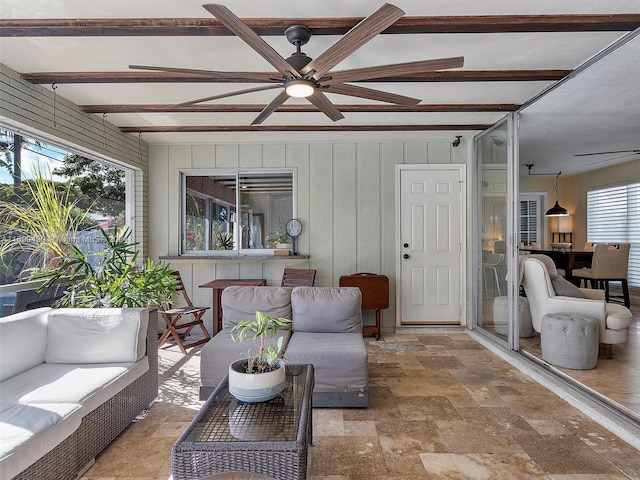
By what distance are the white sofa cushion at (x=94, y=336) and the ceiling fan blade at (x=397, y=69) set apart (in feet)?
6.64

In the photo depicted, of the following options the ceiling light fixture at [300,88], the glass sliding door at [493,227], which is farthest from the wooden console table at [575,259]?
the ceiling light fixture at [300,88]

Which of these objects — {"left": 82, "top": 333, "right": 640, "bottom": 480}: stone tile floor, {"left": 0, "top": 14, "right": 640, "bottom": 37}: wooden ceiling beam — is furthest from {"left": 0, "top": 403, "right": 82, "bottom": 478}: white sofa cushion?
{"left": 0, "top": 14, "right": 640, "bottom": 37}: wooden ceiling beam

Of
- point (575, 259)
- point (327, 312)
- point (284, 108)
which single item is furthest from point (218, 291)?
point (575, 259)

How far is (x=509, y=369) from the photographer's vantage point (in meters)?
3.25

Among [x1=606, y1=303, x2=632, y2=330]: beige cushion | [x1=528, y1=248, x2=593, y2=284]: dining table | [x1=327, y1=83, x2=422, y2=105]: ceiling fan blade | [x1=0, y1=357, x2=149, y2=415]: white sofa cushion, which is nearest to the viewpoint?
[x1=0, y1=357, x2=149, y2=415]: white sofa cushion

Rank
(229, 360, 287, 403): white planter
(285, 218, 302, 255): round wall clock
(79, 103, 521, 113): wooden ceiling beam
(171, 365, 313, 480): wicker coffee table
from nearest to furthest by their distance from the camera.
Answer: (171, 365, 313, 480): wicker coffee table, (229, 360, 287, 403): white planter, (79, 103, 521, 113): wooden ceiling beam, (285, 218, 302, 255): round wall clock

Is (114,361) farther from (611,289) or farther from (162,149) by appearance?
(611,289)

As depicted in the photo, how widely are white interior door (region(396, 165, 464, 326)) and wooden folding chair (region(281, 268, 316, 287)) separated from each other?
1.23m

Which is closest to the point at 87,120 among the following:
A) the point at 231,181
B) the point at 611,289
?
the point at 231,181

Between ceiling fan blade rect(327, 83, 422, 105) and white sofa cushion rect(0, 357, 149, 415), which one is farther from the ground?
ceiling fan blade rect(327, 83, 422, 105)

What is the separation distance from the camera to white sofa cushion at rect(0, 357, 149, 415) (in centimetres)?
178

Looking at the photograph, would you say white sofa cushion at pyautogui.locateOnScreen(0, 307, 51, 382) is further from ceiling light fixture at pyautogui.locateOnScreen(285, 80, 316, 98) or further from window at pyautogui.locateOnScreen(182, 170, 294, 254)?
window at pyautogui.locateOnScreen(182, 170, 294, 254)

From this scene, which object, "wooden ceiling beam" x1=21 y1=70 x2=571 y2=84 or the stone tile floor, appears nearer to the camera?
the stone tile floor

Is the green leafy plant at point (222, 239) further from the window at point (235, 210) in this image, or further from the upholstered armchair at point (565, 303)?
the upholstered armchair at point (565, 303)
